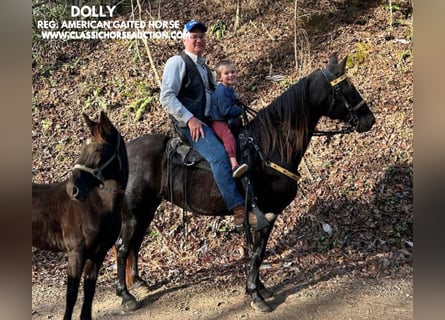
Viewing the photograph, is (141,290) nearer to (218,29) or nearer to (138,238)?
(138,238)

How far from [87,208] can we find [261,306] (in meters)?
2.32

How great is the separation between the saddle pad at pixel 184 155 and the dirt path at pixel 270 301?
1665 mm

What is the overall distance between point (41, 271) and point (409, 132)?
514 centimetres

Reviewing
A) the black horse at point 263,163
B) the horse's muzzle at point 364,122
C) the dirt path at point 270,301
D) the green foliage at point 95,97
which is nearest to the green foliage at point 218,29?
the green foliage at point 95,97

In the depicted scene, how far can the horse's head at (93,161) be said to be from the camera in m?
3.58

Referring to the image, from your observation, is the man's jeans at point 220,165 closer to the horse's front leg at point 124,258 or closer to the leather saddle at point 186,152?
the leather saddle at point 186,152

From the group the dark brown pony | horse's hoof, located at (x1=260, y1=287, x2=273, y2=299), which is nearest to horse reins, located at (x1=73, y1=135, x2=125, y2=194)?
the dark brown pony

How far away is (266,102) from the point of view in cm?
621

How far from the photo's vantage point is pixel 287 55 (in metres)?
6.10
